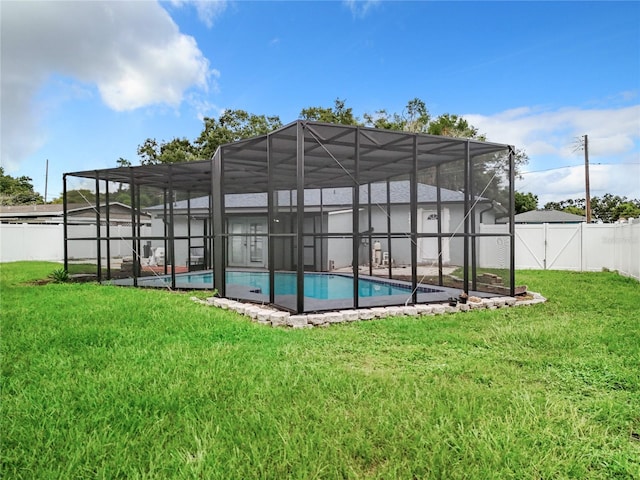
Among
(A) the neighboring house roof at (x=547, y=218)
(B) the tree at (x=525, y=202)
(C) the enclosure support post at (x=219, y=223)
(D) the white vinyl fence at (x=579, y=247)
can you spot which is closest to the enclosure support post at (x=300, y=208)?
(C) the enclosure support post at (x=219, y=223)

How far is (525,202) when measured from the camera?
32031mm

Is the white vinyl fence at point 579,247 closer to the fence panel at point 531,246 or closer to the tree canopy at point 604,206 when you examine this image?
the fence panel at point 531,246

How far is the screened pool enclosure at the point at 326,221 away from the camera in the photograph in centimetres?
641

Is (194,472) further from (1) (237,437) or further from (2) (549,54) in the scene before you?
(2) (549,54)

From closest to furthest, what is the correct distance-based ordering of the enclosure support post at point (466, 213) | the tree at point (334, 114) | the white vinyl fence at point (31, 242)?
the enclosure support post at point (466, 213)
the white vinyl fence at point (31, 242)
the tree at point (334, 114)

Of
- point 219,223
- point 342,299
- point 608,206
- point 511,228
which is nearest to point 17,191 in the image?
point 219,223

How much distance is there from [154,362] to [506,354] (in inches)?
131

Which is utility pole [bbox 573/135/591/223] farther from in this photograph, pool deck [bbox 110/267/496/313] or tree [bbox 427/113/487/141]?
pool deck [bbox 110/267/496/313]

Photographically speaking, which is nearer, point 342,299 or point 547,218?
point 342,299

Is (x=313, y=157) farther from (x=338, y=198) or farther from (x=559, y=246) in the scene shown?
(x=559, y=246)

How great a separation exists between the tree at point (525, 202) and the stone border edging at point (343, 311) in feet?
89.6

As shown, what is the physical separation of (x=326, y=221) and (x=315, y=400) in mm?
10684

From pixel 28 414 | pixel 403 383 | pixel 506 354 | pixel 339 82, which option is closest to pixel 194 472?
pixel 28 414

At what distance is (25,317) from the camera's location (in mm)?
5227
